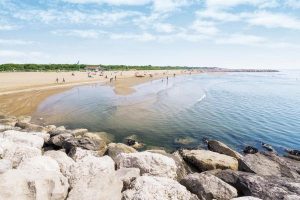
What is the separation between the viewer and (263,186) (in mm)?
11570

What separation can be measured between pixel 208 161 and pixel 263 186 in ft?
14.2

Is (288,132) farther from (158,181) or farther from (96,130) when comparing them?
(158,181)

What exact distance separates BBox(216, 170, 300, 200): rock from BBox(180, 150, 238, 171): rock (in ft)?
8.41

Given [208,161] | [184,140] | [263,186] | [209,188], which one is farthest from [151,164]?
[184,140]

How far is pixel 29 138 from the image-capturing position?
1664 cm

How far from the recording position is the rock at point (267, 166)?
14920 mm

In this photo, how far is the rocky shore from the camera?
9.83 metres

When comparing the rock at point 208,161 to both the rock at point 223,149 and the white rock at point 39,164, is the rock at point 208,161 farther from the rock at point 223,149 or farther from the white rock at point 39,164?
the white rock at point 39,164

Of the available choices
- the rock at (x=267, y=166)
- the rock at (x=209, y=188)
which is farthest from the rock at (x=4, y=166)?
the rock at (x=267, y=166)

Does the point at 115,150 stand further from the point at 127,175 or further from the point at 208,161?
the point at 208,161

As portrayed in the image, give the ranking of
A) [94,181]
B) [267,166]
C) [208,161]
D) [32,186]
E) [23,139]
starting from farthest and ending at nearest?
1. [23,139]
2. [208,161]
3. [267,166]
4. [94,181]
5. [32,186]

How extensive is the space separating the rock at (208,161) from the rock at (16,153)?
8.41m

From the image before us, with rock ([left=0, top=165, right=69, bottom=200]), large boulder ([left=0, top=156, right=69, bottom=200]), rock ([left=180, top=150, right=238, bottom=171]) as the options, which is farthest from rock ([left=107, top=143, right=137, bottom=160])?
rock ([left=0, top=165, right=69, bottom=200])

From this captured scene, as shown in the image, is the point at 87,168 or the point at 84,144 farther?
the point at 84,144
